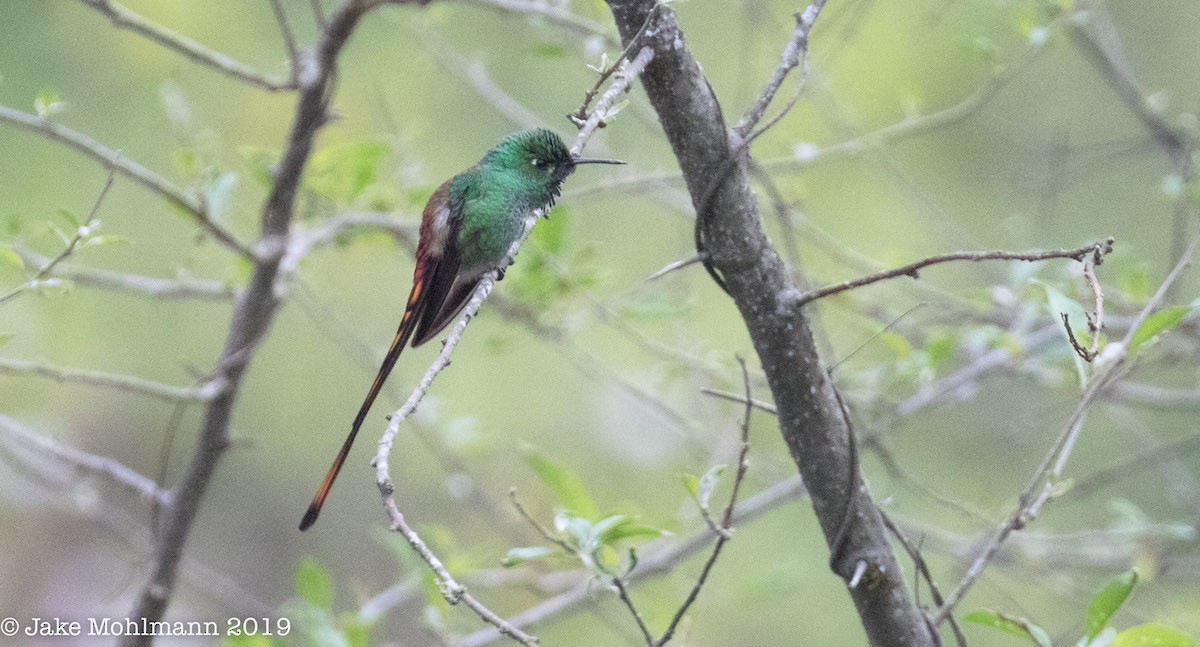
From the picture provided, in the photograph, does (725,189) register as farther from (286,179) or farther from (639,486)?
(639,486)

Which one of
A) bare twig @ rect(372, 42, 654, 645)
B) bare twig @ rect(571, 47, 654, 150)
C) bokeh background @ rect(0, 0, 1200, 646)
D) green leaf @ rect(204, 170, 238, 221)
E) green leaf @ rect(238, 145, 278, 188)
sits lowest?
bare twig @ rect(372, 42, 654, 645)

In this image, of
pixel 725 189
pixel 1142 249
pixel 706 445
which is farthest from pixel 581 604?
pixel 1142 249

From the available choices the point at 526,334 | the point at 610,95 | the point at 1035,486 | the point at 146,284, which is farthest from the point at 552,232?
the point at 526,334

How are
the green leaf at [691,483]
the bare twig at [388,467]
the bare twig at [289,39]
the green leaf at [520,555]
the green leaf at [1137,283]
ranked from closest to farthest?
1. the bare twig at [388,467]
2. the green leaf at [520,555]
3. the green leaf at [691,483]
4. the bare twig at [289,39]
5. the green leaf at [1137,283]

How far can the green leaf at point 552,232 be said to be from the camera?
2.76 metres

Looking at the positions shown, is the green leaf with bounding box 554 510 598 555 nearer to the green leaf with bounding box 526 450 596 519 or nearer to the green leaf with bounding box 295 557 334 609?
the green leaf with bounding box 526 450 596 519

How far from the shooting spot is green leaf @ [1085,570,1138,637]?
1483 millimetres

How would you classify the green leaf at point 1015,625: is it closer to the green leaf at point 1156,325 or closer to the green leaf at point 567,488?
the green leaf at point 1156,325

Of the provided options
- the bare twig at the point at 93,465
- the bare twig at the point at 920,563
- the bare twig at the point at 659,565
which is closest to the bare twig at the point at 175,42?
the bare twig at the point at 93,465

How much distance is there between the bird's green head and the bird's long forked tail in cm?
42

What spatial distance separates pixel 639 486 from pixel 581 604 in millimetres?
1869

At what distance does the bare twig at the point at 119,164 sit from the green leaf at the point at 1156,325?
1832 mm

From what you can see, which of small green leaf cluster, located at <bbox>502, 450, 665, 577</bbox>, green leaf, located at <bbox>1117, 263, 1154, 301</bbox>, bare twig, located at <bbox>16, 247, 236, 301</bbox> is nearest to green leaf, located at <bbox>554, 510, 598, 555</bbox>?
small green leaf cluster, located at <bbox>502, 450, 665, 577</bbox>

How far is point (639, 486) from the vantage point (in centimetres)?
487
